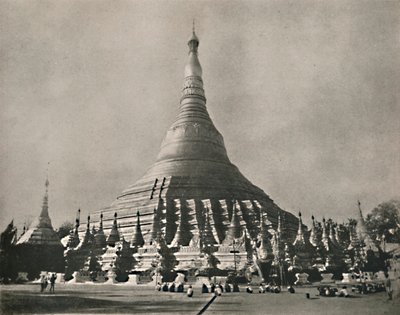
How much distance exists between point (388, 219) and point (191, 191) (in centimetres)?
1476

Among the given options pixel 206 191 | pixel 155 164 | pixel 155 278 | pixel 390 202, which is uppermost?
pixel 155 164

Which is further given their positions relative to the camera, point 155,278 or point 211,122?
point 211,122

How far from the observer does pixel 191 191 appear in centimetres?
2631

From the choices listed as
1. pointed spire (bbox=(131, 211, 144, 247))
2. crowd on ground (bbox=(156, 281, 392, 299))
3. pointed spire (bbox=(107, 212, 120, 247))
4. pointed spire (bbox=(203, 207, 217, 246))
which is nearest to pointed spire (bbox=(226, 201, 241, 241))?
pointed spire (bbox=(203, 207, 217, 246))

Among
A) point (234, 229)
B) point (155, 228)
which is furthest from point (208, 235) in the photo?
point (155, 228)

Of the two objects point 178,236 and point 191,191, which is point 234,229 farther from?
point 191,191

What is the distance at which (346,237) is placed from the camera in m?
27.7

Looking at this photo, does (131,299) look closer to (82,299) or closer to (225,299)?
(82,299)

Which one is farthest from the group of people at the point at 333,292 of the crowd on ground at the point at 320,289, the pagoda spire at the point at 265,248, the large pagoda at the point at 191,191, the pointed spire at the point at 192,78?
the pointed spire at the point at 192,78

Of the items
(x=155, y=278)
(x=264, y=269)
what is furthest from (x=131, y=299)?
(x=264, y=269)

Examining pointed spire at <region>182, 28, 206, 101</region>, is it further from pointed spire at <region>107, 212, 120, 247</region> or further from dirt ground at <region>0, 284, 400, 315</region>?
dirt ground at <region>0, 284, 400, 315</region>

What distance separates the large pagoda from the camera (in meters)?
23.7

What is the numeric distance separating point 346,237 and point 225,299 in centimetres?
1873

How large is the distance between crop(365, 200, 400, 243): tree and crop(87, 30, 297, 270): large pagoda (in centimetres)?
697
